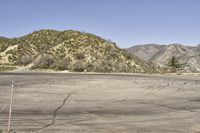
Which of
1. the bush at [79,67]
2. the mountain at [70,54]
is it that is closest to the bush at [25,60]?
the mountain at [70,54]

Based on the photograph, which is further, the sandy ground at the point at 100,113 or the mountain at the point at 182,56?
the mountain at the point at 182,56

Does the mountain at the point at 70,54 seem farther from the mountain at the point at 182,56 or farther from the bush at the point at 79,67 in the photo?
the mountain at the point at 182,56

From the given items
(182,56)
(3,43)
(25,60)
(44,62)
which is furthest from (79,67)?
(182,56)

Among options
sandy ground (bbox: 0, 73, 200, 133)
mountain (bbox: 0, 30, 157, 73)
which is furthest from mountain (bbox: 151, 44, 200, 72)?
sandy ground (bbox: 0, 73, 200, 133)

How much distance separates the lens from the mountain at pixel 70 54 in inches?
2643

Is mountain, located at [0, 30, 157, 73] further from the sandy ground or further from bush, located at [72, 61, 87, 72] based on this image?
the sandy ground

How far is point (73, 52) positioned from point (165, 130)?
192ft

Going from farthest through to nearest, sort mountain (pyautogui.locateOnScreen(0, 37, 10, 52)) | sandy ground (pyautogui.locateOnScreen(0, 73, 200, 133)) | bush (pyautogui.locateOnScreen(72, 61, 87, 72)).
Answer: mountain (pyautogui.locateOnScreen(0, 37, 10, 52)), bush (pyautogui.locateOnScreen(72, 61, 87, 72)), sandy ground (pyautogui.locateOnScreen(0, 73, 200, 133))

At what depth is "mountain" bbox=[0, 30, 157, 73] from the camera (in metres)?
67.1

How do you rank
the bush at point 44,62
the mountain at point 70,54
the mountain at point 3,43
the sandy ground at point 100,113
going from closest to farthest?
the sandy ground at point 100,113
the bush at point 44,62
the mountain at point 70,54
the mountain at point 3,43

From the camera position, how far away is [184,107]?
21.1 m

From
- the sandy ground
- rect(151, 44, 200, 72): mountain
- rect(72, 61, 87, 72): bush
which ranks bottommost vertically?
the sandy ground

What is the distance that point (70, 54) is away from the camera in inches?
2830

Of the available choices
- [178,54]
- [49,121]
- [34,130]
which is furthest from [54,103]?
[178,54]
